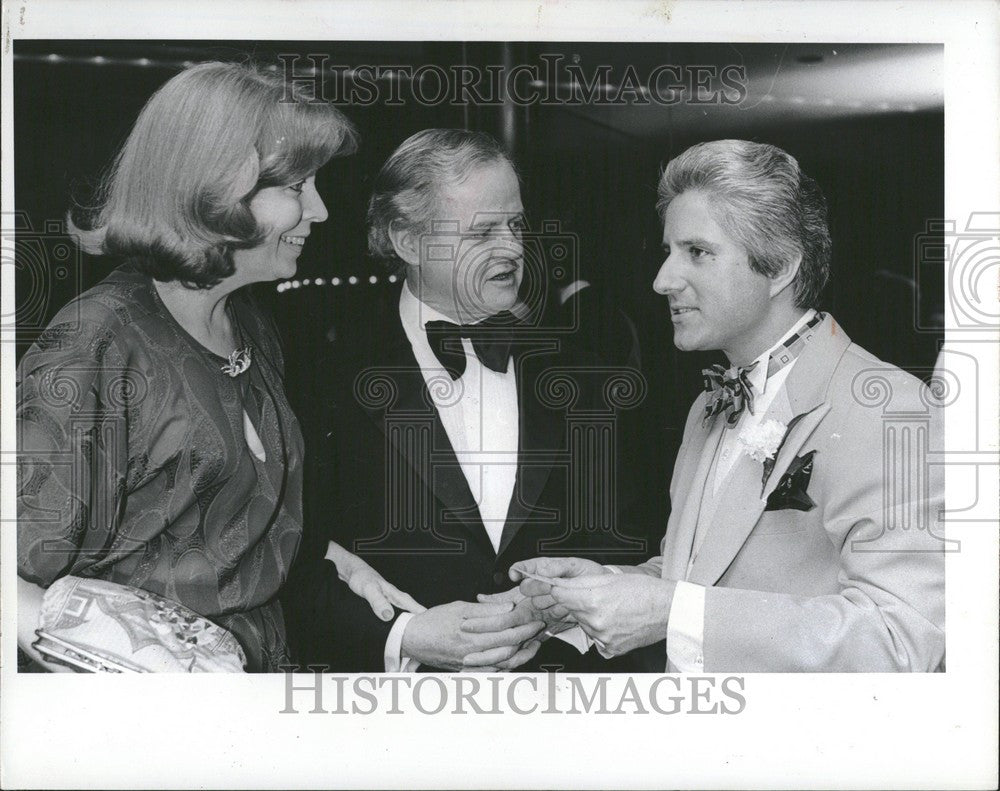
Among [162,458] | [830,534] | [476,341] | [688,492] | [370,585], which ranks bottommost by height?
[370,585]

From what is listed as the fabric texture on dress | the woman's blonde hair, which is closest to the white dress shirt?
the fabric texture on dress

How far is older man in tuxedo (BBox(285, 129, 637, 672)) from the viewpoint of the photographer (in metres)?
4.07

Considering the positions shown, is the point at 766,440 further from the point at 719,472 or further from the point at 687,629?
the point at 687,629

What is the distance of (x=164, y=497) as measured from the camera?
4039 mm

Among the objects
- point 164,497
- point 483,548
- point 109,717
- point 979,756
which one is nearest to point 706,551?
point 483,548

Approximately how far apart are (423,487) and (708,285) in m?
1.11

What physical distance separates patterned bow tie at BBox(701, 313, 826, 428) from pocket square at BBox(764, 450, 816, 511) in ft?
0.76

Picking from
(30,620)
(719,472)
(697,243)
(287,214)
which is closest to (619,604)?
(719,472)

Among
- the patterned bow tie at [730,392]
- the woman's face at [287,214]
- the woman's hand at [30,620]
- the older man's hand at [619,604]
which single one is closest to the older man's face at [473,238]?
the woman's face at [287,214]

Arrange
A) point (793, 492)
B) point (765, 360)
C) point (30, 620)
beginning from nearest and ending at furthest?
point (793, 492)
point (765, 360)
point (30, 620)

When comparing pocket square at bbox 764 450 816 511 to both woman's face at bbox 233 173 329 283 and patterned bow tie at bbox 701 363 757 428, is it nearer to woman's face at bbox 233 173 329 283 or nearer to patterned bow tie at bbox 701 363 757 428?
patterned bow tie at bbox 701 363 757 428

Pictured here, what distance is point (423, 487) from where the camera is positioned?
407 cm

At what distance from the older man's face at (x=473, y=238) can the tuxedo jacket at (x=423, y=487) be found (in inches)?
6.7

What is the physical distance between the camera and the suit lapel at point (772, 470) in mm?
3934
